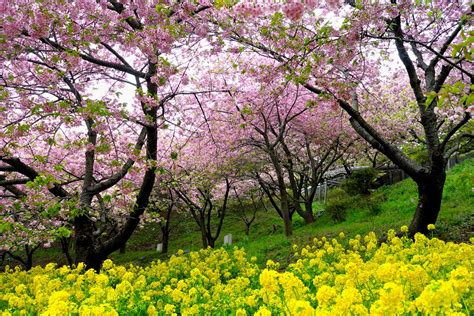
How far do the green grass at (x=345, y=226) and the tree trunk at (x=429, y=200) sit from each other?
1.88ft

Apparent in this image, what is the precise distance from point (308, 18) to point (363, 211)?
35.0ft

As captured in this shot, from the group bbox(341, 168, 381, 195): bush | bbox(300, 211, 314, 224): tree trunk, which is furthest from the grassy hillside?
bbox(341, 168, 381, 195): bush

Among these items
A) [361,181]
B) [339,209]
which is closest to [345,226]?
[339,209]

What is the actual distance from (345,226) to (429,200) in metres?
6.85

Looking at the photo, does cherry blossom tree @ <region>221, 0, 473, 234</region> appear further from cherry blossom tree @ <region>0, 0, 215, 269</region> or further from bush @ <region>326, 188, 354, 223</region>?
bush @ <region>326, 188, 354, 223</region>

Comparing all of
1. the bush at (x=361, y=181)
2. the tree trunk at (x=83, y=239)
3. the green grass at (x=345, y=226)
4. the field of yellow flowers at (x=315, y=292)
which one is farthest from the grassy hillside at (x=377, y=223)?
the tree trunk at (x=83, y=239)

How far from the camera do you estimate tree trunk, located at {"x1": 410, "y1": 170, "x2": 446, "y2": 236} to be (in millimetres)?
10484

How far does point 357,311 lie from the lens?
336cm

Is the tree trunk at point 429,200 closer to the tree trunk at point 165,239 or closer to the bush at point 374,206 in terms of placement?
the bush at point 374,206

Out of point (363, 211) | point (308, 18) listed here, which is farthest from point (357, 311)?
point (363, 211)

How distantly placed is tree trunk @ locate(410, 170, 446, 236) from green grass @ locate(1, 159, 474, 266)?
1.88ft

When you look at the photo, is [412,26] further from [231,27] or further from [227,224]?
[227,224]

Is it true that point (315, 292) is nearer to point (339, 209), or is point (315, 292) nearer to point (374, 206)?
point (374, 206)

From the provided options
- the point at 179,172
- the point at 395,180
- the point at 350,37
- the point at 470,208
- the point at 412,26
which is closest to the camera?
the point at 350,37
